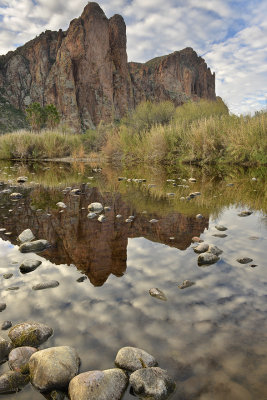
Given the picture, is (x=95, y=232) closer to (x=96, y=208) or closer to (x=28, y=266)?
(x=28, y=266)

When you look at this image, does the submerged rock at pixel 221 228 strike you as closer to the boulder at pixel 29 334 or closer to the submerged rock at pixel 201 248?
the submerged rock at pixel 201 248

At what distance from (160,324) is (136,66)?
103 m

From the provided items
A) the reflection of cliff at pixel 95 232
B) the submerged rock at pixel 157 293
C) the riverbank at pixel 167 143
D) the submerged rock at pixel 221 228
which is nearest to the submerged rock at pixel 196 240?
the reflection of cliff at pixel 95 232

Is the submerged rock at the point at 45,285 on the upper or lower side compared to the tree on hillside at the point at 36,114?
lower

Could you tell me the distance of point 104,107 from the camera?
64062mm

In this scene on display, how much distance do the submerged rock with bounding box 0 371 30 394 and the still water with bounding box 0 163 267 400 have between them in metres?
0.05

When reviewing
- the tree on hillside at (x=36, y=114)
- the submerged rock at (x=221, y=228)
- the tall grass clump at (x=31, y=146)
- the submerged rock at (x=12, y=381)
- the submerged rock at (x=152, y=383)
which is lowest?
the submerged rock at (x=12, y=381)

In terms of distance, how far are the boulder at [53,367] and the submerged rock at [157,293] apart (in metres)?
0.83

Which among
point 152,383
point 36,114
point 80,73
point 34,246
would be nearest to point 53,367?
point 152,383

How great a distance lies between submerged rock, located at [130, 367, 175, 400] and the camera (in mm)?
1405

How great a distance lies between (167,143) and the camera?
15.5m

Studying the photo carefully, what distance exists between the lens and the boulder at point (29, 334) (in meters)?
1.79

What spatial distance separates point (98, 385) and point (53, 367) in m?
0.28

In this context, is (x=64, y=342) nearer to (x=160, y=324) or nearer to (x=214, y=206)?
(x=160, y=324)
